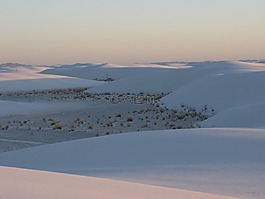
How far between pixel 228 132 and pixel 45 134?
964cm

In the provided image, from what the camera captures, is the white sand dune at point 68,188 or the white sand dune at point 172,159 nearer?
the white sand dune at point 68,188

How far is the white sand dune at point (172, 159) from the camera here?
7492 mm

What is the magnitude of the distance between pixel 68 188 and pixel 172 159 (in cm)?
461

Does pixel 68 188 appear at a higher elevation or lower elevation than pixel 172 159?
higher

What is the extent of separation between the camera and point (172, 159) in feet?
32.0

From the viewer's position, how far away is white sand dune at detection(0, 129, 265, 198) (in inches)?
295

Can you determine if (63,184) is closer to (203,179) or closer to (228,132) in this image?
(203,179)

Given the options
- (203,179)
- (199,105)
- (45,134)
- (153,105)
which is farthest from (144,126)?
(203,179)

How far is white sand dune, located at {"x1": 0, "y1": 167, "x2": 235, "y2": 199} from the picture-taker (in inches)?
189

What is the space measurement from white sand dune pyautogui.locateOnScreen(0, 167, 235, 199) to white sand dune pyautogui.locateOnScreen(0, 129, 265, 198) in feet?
3.87

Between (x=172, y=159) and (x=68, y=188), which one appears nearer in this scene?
(x=68, y=188)

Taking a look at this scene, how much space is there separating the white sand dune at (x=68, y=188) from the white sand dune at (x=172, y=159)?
118cm

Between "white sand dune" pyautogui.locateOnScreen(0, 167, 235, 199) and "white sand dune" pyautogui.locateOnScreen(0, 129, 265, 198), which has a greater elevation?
"white sand dune" pyautogui.locateOnScreen(0, 167, 235, 199)

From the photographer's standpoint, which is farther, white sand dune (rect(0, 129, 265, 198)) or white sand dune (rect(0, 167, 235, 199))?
white sand dune (rect(0, 129, 265, 198))
